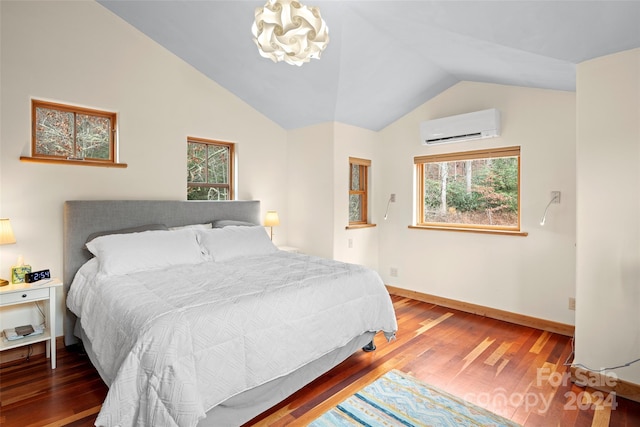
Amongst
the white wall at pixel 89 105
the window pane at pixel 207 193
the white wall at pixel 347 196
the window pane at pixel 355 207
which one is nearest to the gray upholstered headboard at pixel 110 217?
the white wall at pixel 89 105

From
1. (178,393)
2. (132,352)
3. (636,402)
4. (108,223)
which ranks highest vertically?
(108,223)

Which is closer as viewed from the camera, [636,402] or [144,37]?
[636,402]

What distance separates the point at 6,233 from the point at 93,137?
1130 millimetres

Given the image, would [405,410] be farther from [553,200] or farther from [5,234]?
[5,234]

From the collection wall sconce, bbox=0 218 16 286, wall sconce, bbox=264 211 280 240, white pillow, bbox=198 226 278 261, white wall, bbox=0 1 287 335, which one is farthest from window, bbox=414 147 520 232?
wall sconce, bbox=0 218 16 286

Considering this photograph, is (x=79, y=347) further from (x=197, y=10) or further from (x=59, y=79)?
(x=197, y=10)

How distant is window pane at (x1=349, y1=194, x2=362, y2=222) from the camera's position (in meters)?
4.67

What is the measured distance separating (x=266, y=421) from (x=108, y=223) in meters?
2.27

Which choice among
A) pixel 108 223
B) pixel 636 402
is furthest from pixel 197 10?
pixel 636 402

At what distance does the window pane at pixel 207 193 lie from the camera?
392 cm

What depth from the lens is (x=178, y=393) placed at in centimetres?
149

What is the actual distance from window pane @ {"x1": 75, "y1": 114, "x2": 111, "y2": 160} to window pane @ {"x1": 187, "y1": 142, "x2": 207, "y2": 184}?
0.82 metres

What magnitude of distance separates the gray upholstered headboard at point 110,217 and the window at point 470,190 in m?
2.58

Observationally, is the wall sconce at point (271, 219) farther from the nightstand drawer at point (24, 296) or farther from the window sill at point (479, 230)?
the nightstand drawer at point (24, 296)
